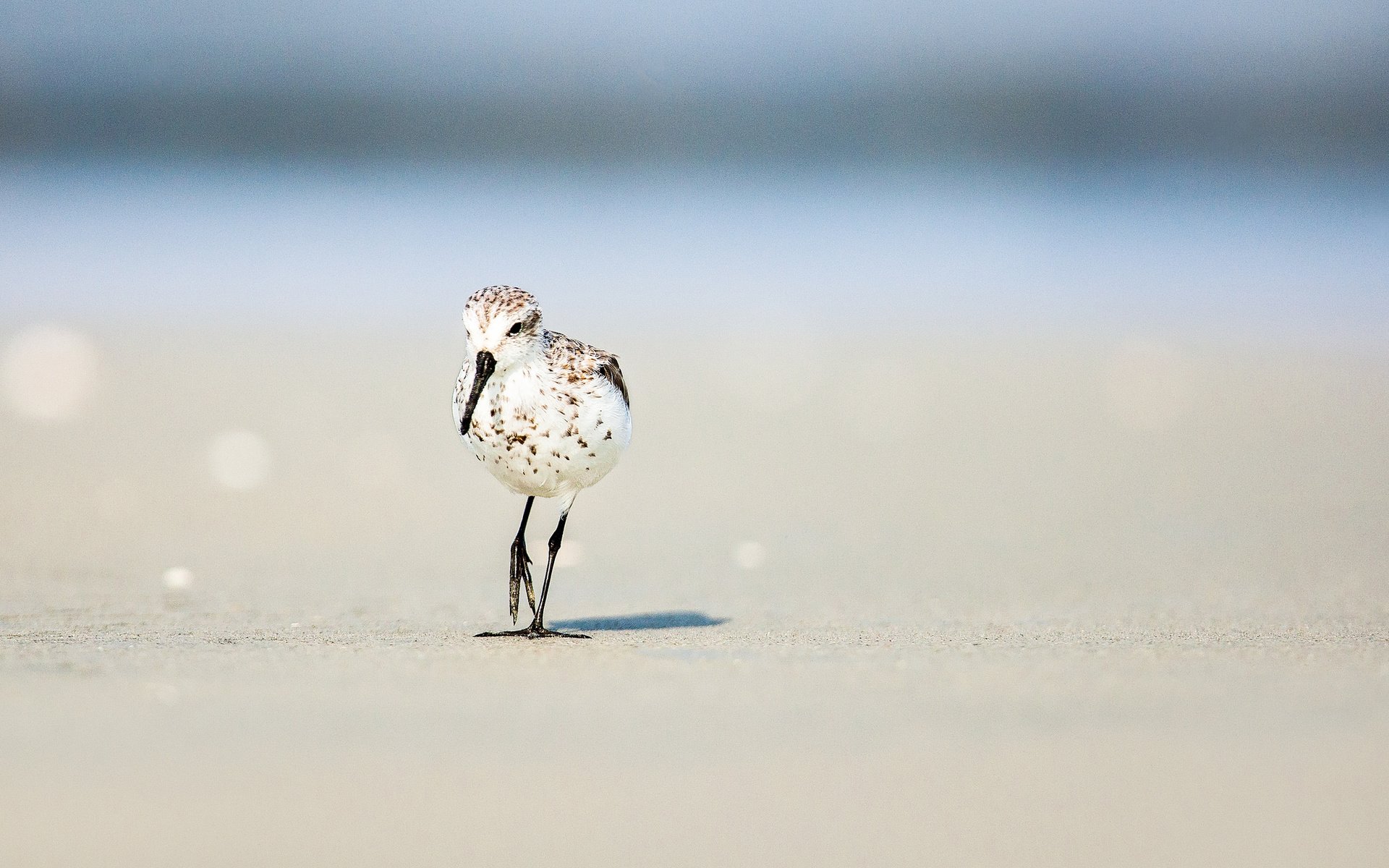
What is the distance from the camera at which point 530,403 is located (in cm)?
463

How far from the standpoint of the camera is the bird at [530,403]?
15.0 ft

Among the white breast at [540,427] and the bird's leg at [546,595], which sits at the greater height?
the white breast at [540,427]

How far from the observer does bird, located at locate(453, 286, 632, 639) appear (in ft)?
15.0

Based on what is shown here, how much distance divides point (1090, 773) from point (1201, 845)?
0.38 meters

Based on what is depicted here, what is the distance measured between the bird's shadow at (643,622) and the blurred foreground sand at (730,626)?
0.03 metres

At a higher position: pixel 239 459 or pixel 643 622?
pixel 239 459

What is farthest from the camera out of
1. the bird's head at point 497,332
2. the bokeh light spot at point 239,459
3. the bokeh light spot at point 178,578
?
the bokeh light spot at point 239,459

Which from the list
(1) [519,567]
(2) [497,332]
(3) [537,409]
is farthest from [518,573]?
(2) [497,332]

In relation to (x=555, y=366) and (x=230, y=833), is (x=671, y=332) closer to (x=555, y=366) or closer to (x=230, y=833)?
(x=555, y=366)

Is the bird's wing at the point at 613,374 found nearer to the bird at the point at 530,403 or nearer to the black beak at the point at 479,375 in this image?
the bird at the point at 530,403

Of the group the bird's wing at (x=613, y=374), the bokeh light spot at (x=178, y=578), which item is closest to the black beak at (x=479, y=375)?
the bird's wing at (x=613, y=374)

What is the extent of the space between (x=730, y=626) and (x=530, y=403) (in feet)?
3.58

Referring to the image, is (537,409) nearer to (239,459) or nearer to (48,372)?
(239,459)

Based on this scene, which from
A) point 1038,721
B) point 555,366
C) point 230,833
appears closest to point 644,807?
point 230,833
